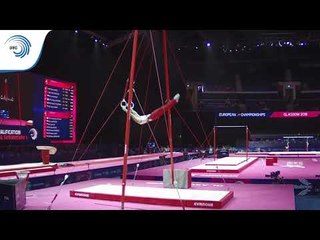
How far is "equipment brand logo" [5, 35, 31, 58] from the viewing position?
6.11 metres

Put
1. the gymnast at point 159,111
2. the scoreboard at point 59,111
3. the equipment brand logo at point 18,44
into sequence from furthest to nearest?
the scoreboard at point 59,111, the equipment brand logo at point 18,44, the gymnast at point 159,111

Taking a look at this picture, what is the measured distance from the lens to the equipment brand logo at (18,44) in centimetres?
611

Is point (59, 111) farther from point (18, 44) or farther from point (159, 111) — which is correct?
point (159, 111)

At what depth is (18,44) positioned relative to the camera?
615 cm

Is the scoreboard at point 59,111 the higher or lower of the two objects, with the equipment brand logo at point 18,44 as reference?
lower

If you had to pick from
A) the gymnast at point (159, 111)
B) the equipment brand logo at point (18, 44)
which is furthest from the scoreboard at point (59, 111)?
the gymnast at point (159, 111)

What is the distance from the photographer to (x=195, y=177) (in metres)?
7.21
